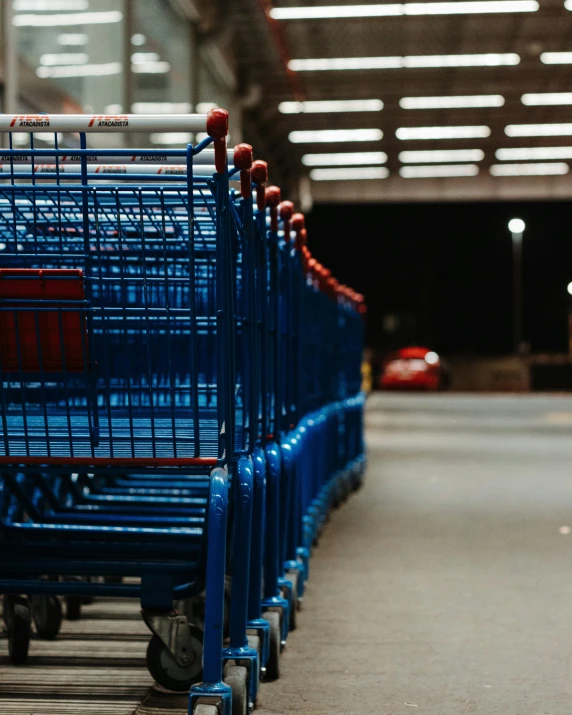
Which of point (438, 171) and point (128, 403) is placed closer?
point (128, 403)

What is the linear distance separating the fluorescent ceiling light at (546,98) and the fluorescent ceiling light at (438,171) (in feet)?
22.1

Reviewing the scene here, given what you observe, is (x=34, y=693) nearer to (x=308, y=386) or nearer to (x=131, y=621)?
(x=131, y=621)

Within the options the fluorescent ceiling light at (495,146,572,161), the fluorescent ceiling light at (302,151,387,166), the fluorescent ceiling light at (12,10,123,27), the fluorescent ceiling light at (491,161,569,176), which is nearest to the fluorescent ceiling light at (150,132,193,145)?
the fluorescent ceiling light at (12,10,123,27)

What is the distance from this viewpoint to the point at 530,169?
3350cm

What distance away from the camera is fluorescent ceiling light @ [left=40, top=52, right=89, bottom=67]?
11219 mm

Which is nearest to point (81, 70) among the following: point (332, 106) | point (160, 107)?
point (160, 107)

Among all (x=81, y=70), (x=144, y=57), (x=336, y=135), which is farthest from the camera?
(x=336, y=135)

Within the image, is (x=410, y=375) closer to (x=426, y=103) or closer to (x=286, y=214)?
(x=426, y=103)

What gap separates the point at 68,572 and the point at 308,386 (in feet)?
10.4

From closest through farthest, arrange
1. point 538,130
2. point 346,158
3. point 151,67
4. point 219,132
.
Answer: point 219,132
point 151,67
point 538,130
point 346,158

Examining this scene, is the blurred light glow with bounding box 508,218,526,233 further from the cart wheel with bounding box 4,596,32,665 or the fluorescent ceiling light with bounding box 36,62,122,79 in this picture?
the cart wheel with bounding box 4,596,32,665

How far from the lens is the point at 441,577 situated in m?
5.73

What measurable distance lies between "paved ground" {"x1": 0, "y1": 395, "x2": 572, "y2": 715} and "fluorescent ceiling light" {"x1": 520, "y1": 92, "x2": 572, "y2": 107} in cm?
1792

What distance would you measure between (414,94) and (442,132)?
14.1 ft
